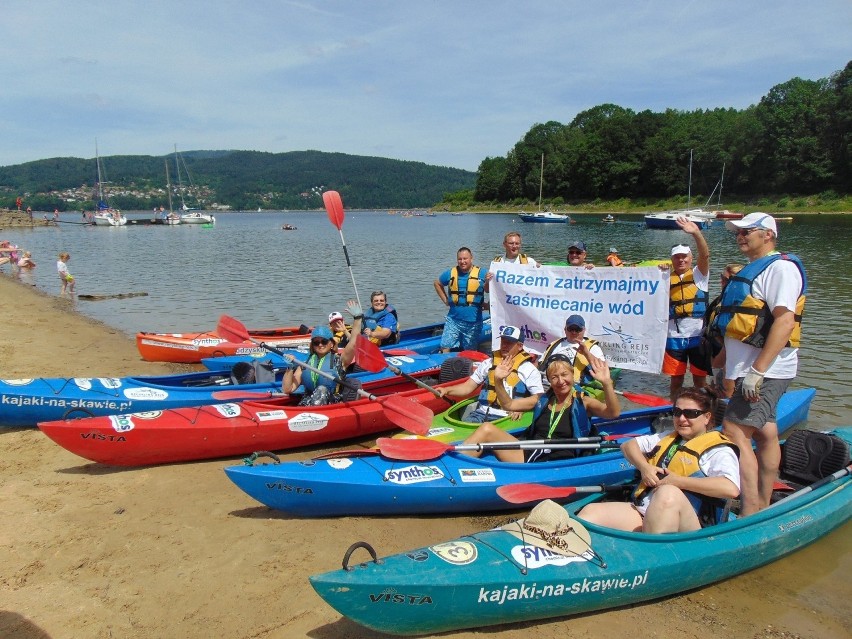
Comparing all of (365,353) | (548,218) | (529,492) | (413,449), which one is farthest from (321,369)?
(548,218)

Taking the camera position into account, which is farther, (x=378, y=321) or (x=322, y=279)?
(x=322, y=279)

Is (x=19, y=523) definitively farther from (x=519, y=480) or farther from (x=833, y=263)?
(x=833, y=263)

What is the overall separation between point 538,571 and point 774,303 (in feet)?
7.29

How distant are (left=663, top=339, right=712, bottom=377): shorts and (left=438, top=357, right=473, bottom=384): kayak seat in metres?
2.30

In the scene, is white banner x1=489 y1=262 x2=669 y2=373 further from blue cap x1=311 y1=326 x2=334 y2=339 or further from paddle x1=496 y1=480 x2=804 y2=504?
paddle x1=496 y1=480 x2=804 y2=504

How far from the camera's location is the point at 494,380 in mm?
5531

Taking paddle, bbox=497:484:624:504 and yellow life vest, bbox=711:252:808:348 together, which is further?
paddle, bbox=497:484:624:504

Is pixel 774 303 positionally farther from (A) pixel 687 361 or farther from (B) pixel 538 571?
(A) pixel 687 361

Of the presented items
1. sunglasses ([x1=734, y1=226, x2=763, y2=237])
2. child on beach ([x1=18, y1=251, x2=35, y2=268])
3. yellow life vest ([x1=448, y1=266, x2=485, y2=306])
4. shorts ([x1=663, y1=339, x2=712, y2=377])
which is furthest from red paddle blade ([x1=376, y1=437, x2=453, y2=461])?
child on beach ([x1=18, y1=251, x2=35, y2=268])

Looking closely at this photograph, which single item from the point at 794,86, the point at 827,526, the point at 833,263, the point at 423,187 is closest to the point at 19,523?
the point at 827,526

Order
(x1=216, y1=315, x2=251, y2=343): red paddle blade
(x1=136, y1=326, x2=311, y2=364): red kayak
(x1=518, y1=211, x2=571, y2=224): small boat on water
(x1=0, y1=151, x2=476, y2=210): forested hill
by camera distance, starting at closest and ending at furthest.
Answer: (x1=216, y1=315, x2=251, y2=343): red paddle blade, (x1=136, y1=326, x2=311, y2=364): red kayak, (x1=518, y1=211, x2=571, y2=224): small boat on water, (x1=0, y1=151, x2=476, y2=210): forested hill

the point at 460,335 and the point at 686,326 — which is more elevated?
the point at 686,326

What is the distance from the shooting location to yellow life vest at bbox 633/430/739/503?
368 cm

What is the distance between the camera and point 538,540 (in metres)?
3.62
